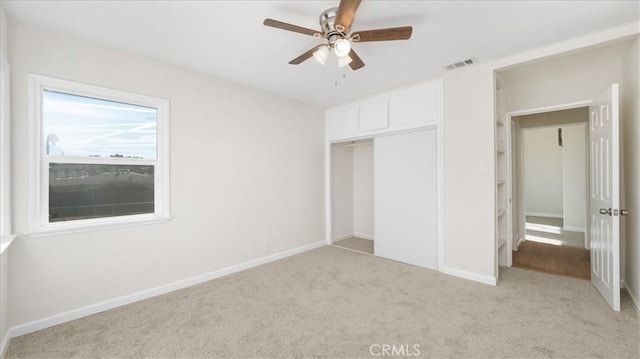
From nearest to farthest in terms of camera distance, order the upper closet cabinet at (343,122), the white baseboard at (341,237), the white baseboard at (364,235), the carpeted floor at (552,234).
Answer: the upper closet cabinet at (343,122)
the carpeted floor at (552,234)
the white baseboard at (341,237)
the white baseboard at (364,235)

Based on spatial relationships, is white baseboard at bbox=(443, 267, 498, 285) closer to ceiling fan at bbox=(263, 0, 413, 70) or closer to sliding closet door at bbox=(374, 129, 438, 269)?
sliding closet door at bbox=(374, 129, 438, 269)

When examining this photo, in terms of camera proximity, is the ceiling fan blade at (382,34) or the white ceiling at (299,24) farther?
the white ceiling at (299,24)

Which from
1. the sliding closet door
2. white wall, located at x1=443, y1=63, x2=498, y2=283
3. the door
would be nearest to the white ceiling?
white wall, located at x1=443, y1=63, x2=498, y2=283

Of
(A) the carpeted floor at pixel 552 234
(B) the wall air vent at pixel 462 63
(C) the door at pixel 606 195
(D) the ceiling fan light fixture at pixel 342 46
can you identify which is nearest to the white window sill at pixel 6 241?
(D) the ceiling fan light fixture at pixel 342 46

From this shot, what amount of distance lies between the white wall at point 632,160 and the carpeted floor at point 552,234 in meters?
2.32

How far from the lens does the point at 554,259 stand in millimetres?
3783

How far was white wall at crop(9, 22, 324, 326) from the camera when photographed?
2.17 m

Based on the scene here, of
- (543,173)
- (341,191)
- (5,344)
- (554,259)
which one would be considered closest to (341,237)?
(341,191)

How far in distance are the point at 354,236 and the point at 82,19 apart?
192 inches

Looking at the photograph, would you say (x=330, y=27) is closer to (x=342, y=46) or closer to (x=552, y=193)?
(x=342, y=46)

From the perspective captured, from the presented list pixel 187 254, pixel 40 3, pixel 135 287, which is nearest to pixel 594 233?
pixel 187 254

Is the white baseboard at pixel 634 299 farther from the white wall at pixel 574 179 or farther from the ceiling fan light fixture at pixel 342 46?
the white wall at pixel 574 179

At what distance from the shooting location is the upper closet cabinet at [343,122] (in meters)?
4.30

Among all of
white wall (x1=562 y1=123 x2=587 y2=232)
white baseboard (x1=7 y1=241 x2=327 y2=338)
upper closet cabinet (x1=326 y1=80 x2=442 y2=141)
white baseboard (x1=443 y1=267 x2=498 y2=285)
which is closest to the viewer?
white baseboard (x1=7 y1=241 x2=327 y2=338)
